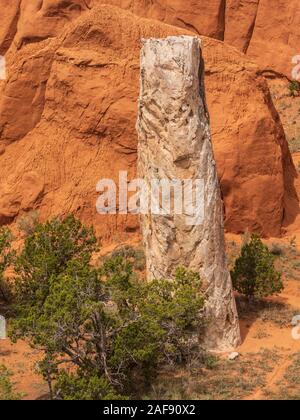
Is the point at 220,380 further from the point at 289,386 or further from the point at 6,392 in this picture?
the point at 6,392

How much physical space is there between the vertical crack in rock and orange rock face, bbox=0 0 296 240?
4.36 metres

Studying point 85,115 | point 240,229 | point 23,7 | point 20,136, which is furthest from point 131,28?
point 23,7

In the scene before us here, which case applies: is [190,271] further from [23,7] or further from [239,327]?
[23,7]

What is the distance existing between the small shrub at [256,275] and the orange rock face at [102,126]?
→ 2.94 meters

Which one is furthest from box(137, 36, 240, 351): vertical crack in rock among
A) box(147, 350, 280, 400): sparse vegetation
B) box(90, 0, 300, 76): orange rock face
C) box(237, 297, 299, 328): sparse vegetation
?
box(90, 0, 300, 76): orange rock face

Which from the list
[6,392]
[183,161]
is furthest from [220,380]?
[183,161]

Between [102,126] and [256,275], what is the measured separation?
15.7ft

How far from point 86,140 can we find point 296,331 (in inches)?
241

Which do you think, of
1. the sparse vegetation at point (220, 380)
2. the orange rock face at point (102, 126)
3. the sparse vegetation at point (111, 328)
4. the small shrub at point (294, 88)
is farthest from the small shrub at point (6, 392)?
the small shrub at point (294, 88)

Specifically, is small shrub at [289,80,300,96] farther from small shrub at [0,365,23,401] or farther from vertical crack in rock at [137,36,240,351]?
small shrub at [0,365,23,401]

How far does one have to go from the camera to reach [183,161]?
11195 mm

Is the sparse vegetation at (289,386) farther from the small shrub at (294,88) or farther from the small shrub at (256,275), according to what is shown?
the small shrub at (294,88)

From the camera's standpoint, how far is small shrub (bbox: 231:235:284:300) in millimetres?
13141

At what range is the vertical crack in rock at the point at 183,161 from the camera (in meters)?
11.0
